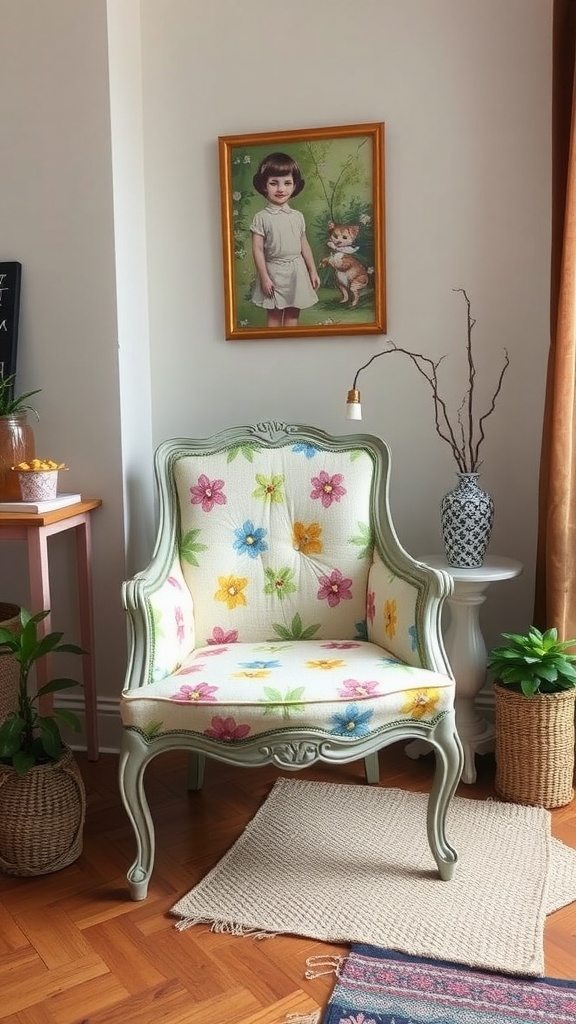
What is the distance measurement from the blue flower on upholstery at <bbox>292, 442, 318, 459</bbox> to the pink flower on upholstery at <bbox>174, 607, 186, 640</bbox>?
56 cm

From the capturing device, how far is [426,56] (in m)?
2.58

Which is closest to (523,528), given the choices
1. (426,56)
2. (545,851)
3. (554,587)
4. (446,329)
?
(554,587)

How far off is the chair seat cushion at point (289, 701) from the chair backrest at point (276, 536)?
0.39m

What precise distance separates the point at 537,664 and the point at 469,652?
23cm

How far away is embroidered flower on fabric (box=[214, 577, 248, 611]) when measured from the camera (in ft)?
7.82

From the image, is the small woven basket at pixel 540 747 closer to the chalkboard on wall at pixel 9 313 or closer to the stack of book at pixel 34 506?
the stack of book at pixel 34 506

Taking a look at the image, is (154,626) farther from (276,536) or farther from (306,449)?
(306,449)

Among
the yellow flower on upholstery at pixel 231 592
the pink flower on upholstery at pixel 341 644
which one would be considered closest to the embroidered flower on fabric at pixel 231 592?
the yellow flower on upholstery at pixel 231 592

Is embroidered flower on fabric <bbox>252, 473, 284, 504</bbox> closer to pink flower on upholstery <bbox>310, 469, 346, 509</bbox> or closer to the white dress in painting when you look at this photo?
pink flower on upholstery <bbox>310, 469, 346, 509</bbox>

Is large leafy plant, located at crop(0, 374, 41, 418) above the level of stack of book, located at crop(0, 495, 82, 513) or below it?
above

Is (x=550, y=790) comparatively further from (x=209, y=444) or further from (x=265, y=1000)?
(x=209, y=444)

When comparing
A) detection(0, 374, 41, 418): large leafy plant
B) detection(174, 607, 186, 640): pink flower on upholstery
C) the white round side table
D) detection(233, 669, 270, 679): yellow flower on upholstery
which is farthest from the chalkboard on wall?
the white round side table

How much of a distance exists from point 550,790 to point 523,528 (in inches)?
29.9

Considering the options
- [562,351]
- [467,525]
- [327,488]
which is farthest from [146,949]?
[562,351]
